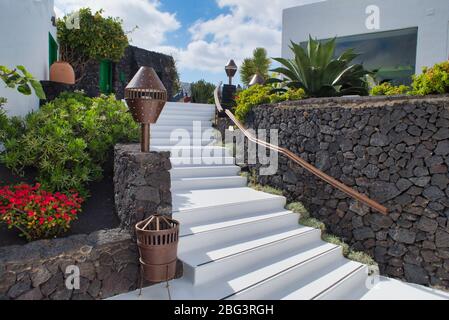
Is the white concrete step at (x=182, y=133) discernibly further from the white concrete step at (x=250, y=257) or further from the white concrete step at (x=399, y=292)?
the white concrete step at (x=399, y=292)

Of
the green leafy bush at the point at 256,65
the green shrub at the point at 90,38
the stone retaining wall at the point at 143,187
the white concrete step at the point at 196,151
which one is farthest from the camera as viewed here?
the green leafy bush at the point at 256,65

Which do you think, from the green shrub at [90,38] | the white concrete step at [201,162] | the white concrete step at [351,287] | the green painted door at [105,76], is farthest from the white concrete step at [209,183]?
the green painted door at [105,76]

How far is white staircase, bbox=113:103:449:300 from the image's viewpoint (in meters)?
3.16

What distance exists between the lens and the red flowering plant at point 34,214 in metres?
2.75

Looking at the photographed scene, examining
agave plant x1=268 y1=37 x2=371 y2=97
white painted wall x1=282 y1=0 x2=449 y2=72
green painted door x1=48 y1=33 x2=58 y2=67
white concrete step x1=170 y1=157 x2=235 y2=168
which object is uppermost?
white painted wall x1=282 y1=0 x2=449 y2=72

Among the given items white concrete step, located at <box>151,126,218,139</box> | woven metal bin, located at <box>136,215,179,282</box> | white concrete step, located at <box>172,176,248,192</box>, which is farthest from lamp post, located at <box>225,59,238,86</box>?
woven metal bin, located at <box>136,215,179,282</box>

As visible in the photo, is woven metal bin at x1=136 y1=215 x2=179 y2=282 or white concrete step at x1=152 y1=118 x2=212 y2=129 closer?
woven metal bin at x1=136 y1=215 x2=179 y2=282

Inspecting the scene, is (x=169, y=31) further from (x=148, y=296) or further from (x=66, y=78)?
(x=148, y=296)

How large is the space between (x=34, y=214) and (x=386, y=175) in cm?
428

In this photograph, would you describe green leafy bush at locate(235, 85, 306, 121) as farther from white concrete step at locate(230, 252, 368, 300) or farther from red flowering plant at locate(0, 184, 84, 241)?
red flowering plant at locate(0, 184, 84, 241)

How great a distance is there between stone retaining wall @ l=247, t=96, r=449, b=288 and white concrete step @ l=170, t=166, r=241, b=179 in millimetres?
948

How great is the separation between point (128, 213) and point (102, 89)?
9454mm

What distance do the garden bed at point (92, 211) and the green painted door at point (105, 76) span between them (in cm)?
832
